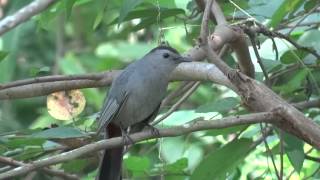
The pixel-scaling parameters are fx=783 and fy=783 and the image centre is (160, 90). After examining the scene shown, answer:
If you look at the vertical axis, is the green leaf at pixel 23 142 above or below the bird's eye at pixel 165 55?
below

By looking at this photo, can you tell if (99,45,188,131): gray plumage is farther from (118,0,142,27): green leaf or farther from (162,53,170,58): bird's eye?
(118,0,142,27): green leaf

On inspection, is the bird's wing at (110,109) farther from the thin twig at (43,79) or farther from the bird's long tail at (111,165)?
the thin twig at (43,79)

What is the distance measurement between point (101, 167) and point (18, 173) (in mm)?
811

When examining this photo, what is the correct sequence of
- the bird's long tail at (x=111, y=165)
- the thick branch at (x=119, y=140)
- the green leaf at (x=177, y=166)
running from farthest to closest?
the bird's long tail at (x=111, y=165), the green leaf at (x=177, y=166), the thick branch at (x=119, y=140)

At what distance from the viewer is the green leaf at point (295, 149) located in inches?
105

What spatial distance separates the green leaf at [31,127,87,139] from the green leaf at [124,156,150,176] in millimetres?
380

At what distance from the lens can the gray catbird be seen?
9.65ft

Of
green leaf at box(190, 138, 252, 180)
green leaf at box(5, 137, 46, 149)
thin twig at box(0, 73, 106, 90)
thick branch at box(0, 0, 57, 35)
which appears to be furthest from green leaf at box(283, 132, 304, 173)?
thick branch at box(0, 0, 57, 35)

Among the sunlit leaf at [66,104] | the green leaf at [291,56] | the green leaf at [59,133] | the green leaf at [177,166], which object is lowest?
the green leaf at [177,166]

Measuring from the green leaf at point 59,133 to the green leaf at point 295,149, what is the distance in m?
0.72

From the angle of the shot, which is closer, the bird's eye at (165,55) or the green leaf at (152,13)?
the green leaf at (152,13)

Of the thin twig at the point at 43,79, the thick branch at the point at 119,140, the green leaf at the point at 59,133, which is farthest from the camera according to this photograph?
the thin twig at the point at 43,79

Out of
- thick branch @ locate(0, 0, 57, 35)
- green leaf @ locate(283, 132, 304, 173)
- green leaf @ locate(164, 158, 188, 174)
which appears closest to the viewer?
thick branch @ locate(0, 0, 57, 35)

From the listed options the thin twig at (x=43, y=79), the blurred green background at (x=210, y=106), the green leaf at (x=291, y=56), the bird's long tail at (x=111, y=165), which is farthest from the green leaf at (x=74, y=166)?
the green leaf at (x=291, y=56)
